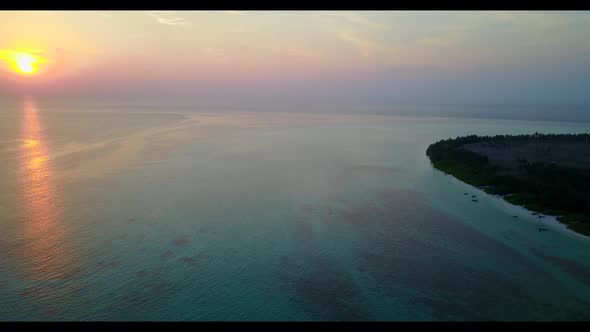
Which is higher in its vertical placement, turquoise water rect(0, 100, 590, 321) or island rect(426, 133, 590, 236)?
island rect(426, 133, 590, 236)

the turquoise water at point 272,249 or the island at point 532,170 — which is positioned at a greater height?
the island at point 532,170

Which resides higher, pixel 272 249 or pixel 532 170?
pixel 532 170

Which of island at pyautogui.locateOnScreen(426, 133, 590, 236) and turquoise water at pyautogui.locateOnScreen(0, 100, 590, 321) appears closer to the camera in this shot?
turquoise water at pyautogui.locateOnScreen(0, 100, 590, 321)
